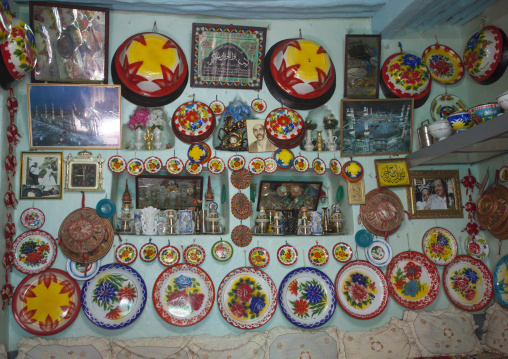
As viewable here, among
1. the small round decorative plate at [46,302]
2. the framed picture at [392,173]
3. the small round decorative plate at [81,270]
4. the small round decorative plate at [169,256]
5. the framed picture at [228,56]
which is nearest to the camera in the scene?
the small round decorative plate at [46,302]

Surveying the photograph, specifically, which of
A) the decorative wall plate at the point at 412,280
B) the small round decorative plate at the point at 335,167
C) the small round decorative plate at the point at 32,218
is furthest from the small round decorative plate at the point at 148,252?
the decorative wall plate at the point at 412,280

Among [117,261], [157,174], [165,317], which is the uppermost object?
[157,174]

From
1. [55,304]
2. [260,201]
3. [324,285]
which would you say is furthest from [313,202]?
[55,304]

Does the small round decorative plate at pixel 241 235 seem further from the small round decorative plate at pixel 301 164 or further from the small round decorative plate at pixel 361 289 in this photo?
the small round decorative plate at pixel 361 289

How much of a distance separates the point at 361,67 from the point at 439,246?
1.49 meters

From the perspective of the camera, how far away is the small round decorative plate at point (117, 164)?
2.94 m

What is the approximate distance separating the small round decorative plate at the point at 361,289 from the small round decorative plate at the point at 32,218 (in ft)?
6.80

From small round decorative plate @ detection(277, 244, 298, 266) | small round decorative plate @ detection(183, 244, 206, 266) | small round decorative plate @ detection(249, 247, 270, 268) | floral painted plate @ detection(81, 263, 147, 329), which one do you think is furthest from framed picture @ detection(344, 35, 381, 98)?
floral painted plate @ detection(81, 263, 147, 329)

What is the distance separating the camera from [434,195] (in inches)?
130

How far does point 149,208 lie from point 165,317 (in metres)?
0.75

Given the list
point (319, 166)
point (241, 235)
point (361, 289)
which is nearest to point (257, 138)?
point (319, 166)

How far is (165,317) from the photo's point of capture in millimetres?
2852

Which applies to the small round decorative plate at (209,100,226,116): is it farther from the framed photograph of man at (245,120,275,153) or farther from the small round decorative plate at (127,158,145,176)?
the small round decorative plate at (127,158,145,176)

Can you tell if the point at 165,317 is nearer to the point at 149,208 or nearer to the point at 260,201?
the point at 149,208
